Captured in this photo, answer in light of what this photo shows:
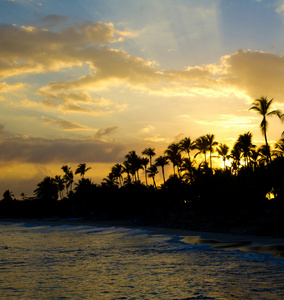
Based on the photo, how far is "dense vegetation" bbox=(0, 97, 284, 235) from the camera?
4172cm

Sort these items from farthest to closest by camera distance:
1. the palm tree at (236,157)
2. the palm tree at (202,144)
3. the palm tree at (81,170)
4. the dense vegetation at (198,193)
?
1. the palm tree at (81,170)
2. the palm tree at (236,157)
3. the palm tree at (202,144)
4. the dense vegetation at (198,193)

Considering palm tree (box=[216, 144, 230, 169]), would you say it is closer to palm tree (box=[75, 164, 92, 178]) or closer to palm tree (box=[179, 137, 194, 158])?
palm tree (box=[179, 137, 194, 158])

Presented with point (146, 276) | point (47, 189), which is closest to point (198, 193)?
point (146, 276)

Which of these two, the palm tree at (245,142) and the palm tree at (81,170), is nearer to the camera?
the palm tree at (245,142)

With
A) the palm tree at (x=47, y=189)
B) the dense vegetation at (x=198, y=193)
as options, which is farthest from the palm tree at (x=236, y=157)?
the palm tree at (x=47, y=189)

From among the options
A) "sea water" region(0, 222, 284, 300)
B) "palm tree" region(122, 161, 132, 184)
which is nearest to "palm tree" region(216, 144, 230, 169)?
"palm tree" region(122, 161, 132, 184)

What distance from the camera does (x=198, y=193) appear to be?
5316cm

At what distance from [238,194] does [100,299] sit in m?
38.3

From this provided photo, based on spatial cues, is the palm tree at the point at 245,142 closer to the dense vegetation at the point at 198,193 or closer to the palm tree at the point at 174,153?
the dense vegetation at the point at 198,193

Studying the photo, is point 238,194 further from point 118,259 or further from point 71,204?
point 71,204

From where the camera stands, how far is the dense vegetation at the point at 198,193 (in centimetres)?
4172

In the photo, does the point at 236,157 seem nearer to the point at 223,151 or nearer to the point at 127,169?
the point at 223,151

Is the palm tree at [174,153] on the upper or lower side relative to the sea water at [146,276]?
upper

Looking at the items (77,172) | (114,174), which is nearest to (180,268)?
(114,174)
